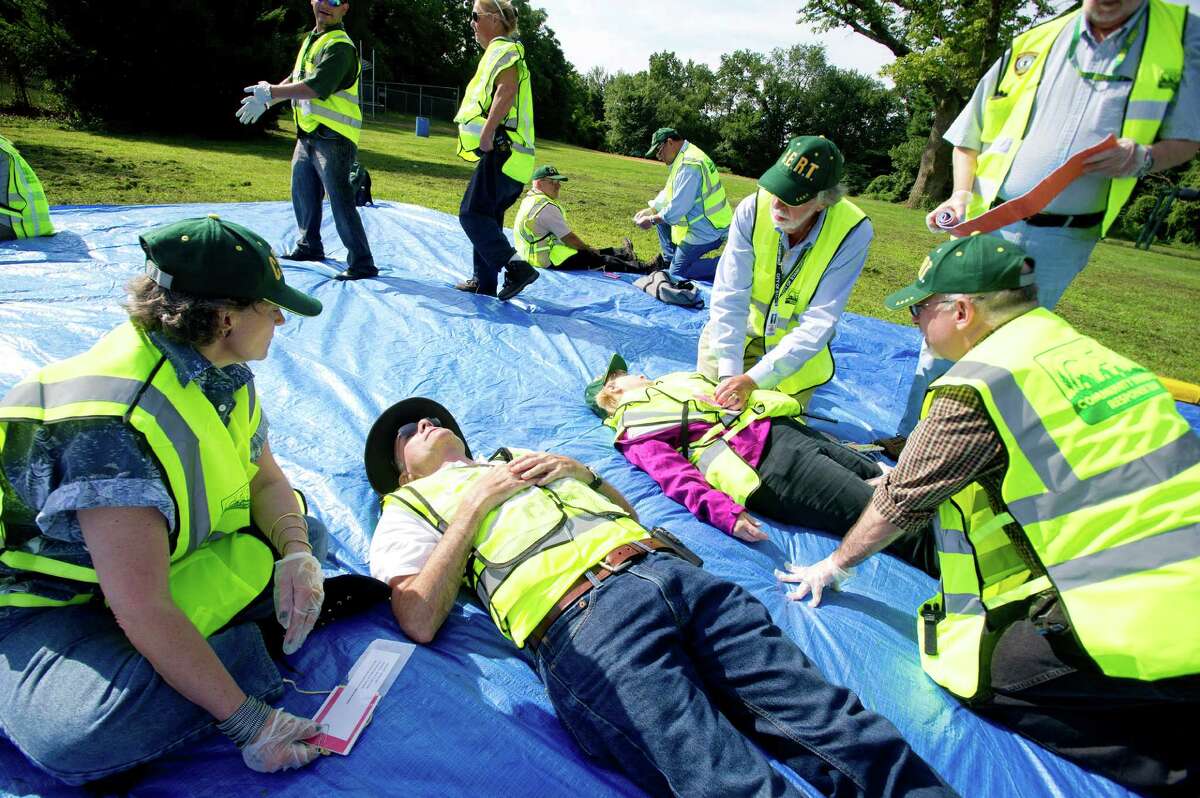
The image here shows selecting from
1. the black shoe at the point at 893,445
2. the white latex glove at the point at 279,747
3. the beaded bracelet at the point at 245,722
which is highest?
the black shoe at the point at 893,445

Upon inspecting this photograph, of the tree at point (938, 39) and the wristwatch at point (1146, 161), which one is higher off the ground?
the tree at point (938, 39)

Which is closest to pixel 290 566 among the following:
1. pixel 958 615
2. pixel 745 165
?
pixel 958 615

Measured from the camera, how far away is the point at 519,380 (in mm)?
4594

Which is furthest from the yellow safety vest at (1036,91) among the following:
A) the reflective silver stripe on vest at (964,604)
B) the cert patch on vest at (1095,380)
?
the reflective silver stripe on vest at (964,604)

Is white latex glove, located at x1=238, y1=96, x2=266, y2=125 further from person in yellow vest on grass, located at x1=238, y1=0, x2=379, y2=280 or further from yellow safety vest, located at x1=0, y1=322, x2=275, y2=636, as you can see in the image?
yellow safety vest, located at x1=0, y1=322, x2=275, y2=636

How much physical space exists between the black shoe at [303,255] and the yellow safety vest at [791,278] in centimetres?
447

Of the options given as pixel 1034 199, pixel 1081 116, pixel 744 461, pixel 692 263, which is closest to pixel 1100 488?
pixel 744 461

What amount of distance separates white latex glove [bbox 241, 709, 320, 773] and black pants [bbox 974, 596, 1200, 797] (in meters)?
2.22

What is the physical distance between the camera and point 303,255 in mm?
6402

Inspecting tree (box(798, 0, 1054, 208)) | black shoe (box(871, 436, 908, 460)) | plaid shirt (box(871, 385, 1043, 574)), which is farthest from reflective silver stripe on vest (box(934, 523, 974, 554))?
tree (box(798, 0, 1054, 208))

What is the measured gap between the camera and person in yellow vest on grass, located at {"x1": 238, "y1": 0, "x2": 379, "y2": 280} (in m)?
5.63

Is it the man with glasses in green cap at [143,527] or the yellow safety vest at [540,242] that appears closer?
the man with glasses in green cap at [143,527]

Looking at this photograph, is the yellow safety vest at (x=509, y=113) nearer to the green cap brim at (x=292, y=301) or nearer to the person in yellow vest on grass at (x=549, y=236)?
the person in yellow vest on grass at (x=549, y=236)

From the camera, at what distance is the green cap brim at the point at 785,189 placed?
366 centimetres
